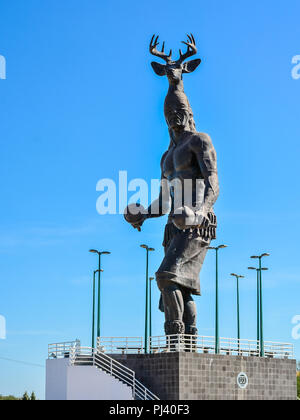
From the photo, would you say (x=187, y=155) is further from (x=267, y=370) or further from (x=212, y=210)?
(x=267, y=370)

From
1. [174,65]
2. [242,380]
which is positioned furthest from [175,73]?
[242,380]

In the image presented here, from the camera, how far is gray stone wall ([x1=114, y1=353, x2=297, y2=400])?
77.9 feet

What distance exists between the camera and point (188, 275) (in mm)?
25281

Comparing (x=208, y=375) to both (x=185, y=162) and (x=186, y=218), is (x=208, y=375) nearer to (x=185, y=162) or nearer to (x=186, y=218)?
(x=186, y=218)

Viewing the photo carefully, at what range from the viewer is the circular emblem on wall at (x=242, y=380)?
82.3 ft

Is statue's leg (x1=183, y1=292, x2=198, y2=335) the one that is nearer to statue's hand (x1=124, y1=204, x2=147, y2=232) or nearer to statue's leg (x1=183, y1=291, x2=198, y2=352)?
statue's leg (x1=183, y1=291, x2=198, y2=352)

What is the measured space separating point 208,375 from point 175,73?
935 cm

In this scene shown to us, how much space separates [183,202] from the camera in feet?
85.1

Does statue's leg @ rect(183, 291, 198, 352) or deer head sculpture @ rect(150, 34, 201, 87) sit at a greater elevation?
deer head sculpture @ rect(150, 34, 201, 87)

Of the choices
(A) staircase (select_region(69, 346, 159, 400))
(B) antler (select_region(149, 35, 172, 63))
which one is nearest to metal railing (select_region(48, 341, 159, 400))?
(A) staircase (select_region(69, 346, 159, 400))

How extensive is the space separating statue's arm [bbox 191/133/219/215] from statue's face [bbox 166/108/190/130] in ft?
2.32

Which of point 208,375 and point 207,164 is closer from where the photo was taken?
point 208,375

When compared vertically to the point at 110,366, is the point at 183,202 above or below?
above
